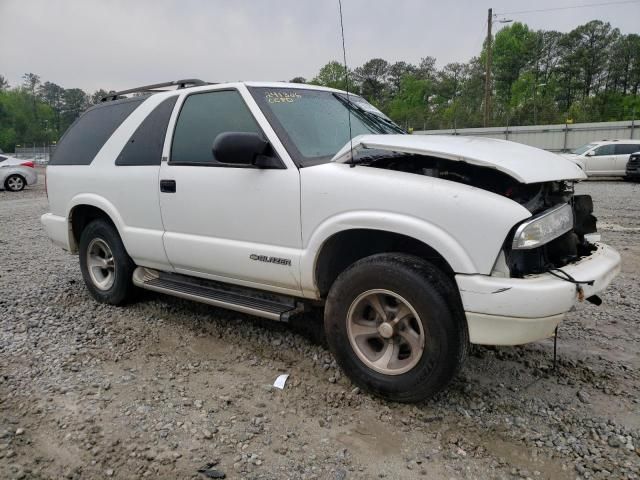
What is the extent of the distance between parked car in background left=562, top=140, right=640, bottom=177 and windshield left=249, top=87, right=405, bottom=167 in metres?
16.7

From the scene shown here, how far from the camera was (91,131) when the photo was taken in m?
4.93

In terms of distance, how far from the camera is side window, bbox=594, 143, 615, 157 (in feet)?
61.2

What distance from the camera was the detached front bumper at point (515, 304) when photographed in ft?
8.41

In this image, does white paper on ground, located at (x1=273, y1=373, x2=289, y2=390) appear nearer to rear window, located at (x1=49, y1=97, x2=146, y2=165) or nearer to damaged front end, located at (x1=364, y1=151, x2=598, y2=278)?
damaged front end, located at (x1=364, y1=151, x2=598, y2=278)

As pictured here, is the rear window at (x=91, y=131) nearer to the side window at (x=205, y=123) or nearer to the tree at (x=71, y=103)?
the side window at (x=205, y=123)

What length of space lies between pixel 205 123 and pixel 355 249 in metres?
1.57

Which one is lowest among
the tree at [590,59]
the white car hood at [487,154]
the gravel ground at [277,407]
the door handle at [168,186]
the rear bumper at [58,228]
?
the gravel ground at [277,407]

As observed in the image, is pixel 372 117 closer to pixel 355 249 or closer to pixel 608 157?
pixel 355 249

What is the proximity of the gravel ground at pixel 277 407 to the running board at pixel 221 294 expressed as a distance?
0.37m

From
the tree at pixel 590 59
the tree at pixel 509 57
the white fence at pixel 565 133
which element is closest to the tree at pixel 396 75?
the tree at pixel 509 57

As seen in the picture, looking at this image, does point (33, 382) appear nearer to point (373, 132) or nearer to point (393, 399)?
point (393, 399)

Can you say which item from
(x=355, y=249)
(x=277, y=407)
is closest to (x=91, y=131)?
(x=355, y=249)

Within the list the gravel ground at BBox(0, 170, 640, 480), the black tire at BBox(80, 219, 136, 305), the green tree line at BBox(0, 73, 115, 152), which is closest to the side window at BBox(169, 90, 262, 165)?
the black tire at BBox(80, 219, 136, 305)

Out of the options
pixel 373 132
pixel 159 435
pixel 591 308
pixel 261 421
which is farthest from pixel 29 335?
pixel 591 308
